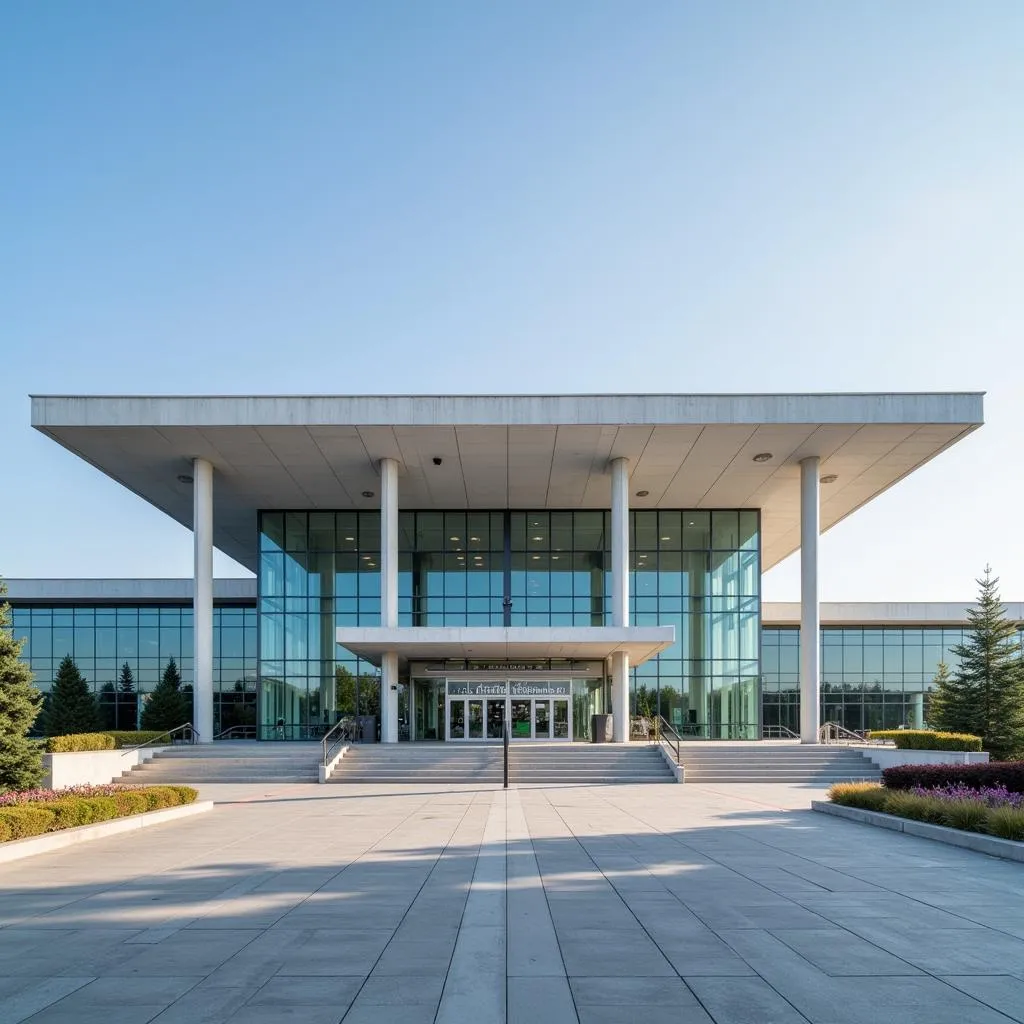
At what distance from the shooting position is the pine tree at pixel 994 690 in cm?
4262

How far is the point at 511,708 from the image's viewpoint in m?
41.5

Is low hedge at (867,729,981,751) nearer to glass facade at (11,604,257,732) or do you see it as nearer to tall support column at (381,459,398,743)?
tall support column at (381,459,398,743)

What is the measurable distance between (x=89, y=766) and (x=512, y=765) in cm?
1199

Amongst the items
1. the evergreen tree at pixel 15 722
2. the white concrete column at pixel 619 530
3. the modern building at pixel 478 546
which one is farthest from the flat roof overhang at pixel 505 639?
the evergreen tree at pixel 15 722

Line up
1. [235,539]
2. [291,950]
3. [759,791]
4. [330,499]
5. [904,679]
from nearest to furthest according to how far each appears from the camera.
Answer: [291,950], [759,791], [330,499], [235,539], [904,679]

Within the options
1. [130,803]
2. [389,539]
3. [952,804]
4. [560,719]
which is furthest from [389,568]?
[952,804]

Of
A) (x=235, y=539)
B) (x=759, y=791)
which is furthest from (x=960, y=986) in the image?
(x=235, y=539)

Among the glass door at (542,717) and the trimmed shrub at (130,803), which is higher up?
the trimmed shrub at (130,803)

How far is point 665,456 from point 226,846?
968 inches

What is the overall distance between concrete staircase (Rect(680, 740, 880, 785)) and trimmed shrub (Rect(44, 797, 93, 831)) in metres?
18.1

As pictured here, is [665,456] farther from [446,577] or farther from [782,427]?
[446,577]

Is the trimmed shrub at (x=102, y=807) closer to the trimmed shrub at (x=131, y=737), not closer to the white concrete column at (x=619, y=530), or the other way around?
the trimmed shrub at (x=131, y=737)

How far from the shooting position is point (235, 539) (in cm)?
5150

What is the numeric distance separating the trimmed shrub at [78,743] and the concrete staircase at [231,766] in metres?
1.12
